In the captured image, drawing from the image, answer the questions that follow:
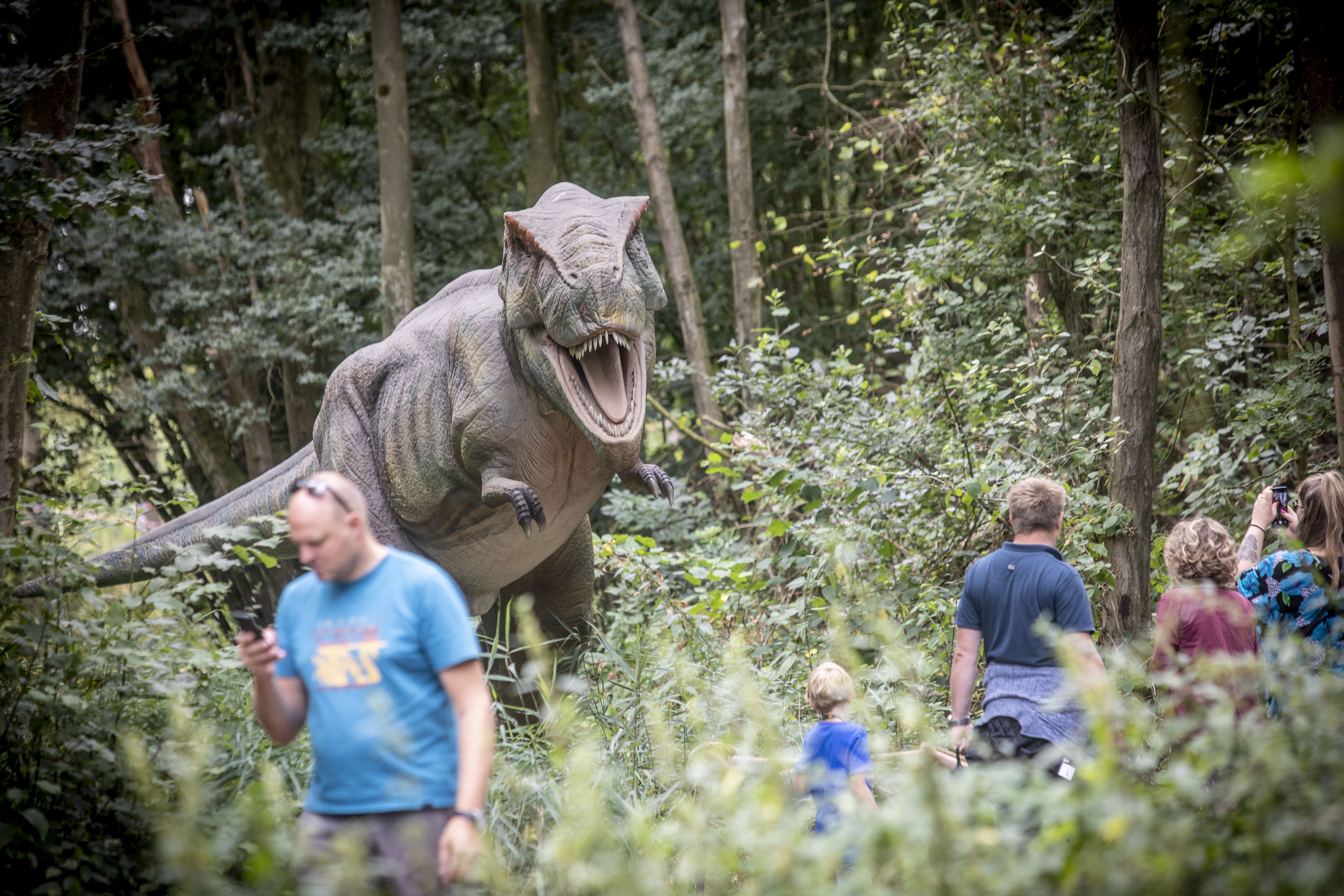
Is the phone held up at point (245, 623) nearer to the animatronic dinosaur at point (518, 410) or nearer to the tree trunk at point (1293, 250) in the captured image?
the animatronic dinosaur at point (518, 410)

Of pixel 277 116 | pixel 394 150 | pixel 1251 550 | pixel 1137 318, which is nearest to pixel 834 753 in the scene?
pixel 1251 550

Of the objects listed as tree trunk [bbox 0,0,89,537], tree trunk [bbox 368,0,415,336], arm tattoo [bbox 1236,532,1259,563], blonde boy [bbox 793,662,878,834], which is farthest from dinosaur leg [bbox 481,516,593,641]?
tree trunk [bbox 368,0,415,336]

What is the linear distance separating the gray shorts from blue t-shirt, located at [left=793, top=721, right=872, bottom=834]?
109 cm

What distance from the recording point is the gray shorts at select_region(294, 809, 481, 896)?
7.30ft

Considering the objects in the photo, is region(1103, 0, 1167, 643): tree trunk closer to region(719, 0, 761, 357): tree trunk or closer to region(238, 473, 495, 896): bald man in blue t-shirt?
region(238, 473, 495, 896): bald man in blue t-shirt

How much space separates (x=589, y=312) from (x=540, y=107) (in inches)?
379

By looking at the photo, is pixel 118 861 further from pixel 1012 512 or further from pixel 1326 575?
pixel 1326 575

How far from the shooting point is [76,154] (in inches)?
182

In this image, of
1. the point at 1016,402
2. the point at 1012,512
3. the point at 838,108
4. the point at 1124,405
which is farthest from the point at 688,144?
the point at 1012,512

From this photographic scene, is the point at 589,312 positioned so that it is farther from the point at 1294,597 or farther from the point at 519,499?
the point at 1294,597

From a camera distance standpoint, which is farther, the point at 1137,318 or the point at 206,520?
the point at 206,520

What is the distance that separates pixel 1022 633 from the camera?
342 centimetres

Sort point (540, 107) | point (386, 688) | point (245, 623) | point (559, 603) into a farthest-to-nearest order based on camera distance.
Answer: point (540, 107) < point (245, 623) < point (559, 603) < point (386, 688)

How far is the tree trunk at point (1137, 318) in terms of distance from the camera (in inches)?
185
